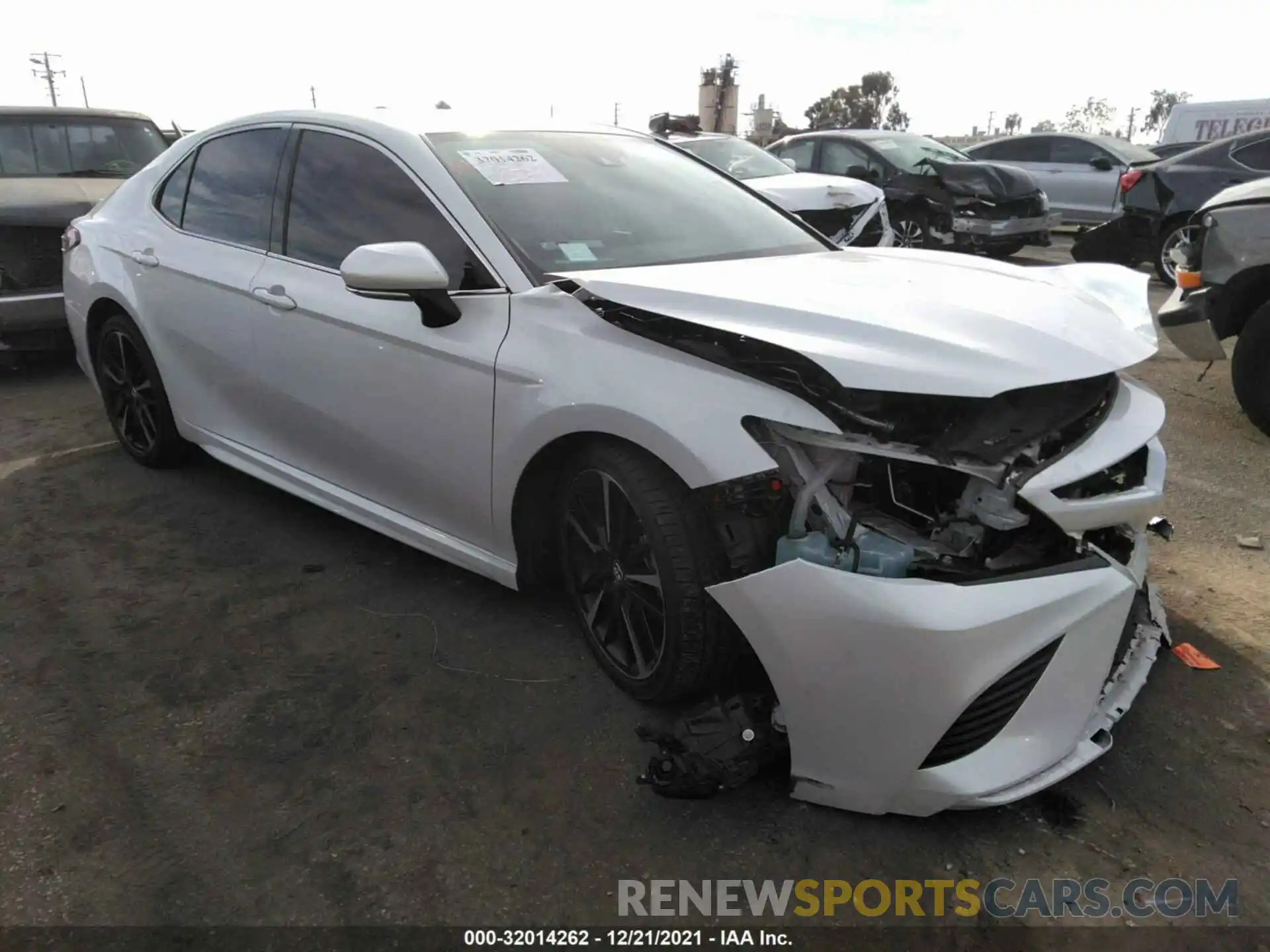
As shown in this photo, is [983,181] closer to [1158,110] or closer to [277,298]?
[277,298]

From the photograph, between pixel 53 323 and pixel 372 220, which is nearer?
pixel 372 220

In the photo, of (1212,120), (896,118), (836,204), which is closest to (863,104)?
(896,118)

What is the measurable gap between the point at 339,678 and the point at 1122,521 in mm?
2167

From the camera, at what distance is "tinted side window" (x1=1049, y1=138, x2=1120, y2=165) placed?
13.0 meters

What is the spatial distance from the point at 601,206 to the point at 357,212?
0.81m

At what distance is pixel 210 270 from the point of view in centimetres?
359

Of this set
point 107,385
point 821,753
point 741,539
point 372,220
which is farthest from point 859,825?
point 107,385

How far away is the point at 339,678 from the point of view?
2.77 meters

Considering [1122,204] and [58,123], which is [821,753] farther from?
[1122,204]

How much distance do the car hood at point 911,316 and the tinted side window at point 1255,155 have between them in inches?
298

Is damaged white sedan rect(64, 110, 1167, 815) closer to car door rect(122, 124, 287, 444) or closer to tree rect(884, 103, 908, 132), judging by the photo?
car door rect(122, 124, 287, 444)

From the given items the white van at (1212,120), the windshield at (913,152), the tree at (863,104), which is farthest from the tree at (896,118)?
the windshield at (913,152)

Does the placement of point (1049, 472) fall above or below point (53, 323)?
above

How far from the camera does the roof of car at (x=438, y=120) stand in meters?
3.06
